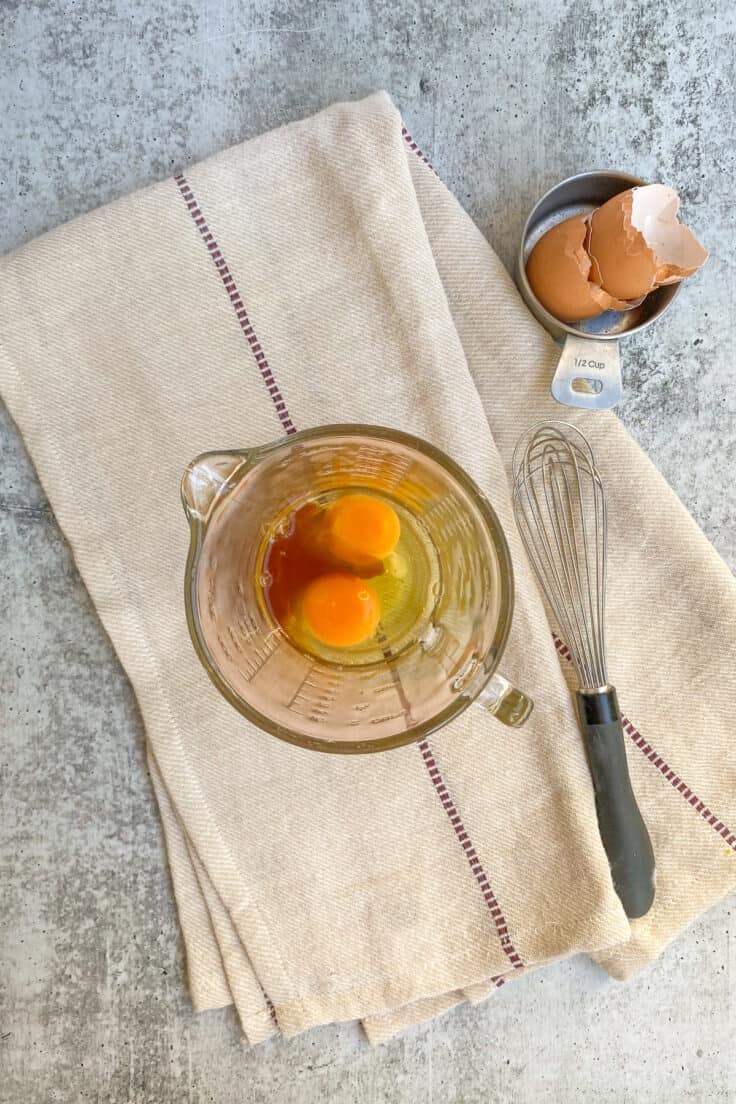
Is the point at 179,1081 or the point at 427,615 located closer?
the point at 427,615

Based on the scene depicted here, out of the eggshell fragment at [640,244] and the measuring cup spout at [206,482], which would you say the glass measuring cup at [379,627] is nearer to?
the measuring cup spout at [206,482]

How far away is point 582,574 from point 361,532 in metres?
0.25

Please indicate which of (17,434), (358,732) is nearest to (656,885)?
(358,732)

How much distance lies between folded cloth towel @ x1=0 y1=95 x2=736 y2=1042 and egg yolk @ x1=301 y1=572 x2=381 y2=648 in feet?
0.57

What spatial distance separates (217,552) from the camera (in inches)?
26.6

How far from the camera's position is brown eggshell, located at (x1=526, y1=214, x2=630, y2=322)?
739 millimetres

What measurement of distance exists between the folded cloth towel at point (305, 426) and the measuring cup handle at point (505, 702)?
0.07 m

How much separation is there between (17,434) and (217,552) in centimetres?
27

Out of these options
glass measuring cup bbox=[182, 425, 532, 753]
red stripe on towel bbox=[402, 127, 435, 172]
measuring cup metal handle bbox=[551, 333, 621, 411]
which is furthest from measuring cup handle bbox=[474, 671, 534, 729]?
red stripe on towel bbox=[402, 127, 435, 172]

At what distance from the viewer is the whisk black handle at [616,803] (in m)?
0.78

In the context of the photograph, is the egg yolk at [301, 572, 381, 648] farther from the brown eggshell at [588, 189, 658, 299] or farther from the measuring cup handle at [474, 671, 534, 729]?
the brown eggshell at [588, 189, 658, 299]

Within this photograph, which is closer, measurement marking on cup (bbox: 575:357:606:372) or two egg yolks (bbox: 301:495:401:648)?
two egg yolks (bbox: 301:495:401:648)

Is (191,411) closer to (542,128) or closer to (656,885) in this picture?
(542,128)

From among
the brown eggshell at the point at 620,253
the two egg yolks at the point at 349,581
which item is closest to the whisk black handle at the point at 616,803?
the two egg yolks at the point at 349,581
